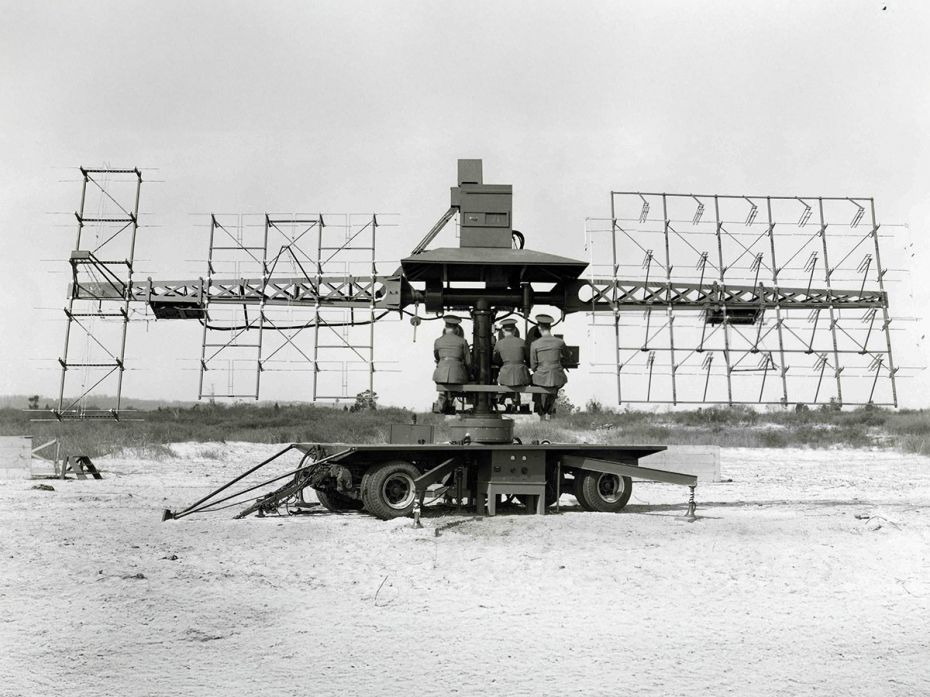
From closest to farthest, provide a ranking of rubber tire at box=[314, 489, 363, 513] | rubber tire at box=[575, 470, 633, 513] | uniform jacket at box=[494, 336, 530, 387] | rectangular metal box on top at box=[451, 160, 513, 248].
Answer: uniform jacket at box=[494, 336, 530, 387] → rubber tire at box=[575, 470, 633, 513] → rubber tire at box=[314, 489, 363, 513] → rectangular metal box on top at box=[451, 160, 513, 248]

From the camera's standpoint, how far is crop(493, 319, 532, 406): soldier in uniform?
1333 centimetres

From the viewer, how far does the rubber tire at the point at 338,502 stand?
45.8ft

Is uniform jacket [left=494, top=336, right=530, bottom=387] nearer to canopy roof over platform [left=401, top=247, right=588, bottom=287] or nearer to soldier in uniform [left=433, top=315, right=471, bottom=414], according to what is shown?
soldier in uniform [left=433, top=315, right=471, bottom=414]

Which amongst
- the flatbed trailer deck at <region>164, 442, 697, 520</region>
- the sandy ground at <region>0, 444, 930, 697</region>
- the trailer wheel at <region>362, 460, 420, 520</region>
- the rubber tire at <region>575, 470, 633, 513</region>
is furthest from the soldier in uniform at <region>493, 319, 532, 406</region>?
the sandy ground at <region>0, 444, 930, 697</region>

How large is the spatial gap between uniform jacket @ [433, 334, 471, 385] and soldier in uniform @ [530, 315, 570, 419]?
115cm

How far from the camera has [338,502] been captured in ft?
46.3

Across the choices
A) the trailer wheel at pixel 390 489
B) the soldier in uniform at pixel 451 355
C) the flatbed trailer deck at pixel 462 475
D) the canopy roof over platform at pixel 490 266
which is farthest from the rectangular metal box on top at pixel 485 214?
the trailer wheel at pixel 390 489

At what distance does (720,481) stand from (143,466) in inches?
654

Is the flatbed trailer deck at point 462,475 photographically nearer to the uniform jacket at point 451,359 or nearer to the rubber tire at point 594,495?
the rubber tire at point 594,495

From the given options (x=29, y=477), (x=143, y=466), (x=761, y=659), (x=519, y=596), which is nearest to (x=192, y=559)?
(x=519, y=596)

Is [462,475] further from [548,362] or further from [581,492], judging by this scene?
[548,362]

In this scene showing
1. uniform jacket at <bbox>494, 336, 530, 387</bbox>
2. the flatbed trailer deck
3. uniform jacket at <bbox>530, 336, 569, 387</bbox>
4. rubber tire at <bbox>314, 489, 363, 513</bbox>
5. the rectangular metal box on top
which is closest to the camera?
the flatbed trailer deck

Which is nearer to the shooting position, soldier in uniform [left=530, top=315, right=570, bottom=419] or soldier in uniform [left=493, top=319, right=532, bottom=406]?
soldier in uniform [left=493, top=319, right=532, bottom=406]

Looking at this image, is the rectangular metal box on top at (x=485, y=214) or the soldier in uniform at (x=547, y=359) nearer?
the soldier in uniform at (x=547, y=359)
